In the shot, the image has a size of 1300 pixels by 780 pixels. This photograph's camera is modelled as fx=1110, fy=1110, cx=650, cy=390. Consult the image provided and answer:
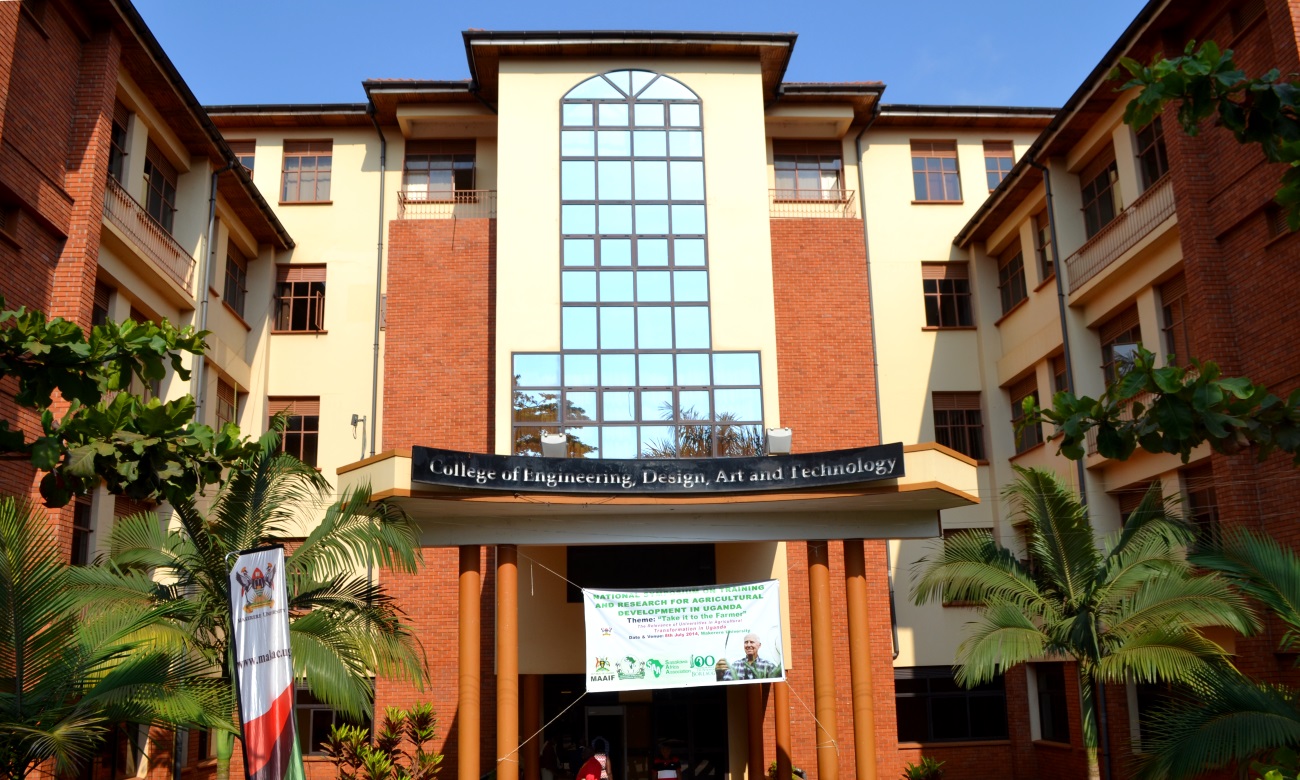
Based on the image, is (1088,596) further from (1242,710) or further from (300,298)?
(300,298)

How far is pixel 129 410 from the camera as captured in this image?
8695mm

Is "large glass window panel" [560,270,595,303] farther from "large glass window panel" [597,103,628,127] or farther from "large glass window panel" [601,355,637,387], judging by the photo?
"large glass window panel" [597,103,628,127]

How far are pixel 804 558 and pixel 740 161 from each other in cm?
805

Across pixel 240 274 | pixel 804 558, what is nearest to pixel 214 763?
pixel 240 274

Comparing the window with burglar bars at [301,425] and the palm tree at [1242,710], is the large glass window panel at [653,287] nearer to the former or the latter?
the window with burglar bars at [301,425]

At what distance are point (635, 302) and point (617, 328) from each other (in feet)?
2.13

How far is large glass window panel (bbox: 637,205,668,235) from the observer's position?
2177 centimetres

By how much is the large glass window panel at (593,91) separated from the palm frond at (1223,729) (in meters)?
15.5

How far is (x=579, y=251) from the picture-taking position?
70.8 ft

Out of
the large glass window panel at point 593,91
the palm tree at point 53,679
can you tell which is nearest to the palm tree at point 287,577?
the palm tree at point 53,679

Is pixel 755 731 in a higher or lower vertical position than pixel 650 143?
lower

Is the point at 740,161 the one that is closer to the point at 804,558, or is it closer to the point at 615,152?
the point at 615,152

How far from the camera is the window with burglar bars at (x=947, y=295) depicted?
85.4 ft

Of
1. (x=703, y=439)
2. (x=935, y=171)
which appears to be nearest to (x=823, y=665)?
(x=703, y=439)
